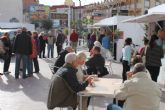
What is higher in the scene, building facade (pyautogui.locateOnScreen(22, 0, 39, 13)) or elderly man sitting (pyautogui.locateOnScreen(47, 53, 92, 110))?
building facade (pyautogui.locateOnScreen(22, 0, 39, 13))

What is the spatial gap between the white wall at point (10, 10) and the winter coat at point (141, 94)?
71307mm

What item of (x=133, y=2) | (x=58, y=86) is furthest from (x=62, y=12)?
(x=58, y=86)

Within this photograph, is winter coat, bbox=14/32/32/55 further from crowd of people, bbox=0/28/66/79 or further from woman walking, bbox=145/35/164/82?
woman walking, bbox=145/35/164/82

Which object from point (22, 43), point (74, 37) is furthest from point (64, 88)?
point (74, 37)

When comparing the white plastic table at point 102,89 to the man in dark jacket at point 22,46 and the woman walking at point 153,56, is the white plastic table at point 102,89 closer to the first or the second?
the woman walking at point 153,56

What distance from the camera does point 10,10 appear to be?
75.5 meters

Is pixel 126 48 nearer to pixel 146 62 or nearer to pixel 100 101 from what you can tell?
pixel 146 62

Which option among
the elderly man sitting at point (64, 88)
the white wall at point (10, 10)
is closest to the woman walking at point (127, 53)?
the elderly man sitting at point (64, 88)

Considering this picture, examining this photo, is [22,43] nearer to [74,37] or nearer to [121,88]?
[121,88]

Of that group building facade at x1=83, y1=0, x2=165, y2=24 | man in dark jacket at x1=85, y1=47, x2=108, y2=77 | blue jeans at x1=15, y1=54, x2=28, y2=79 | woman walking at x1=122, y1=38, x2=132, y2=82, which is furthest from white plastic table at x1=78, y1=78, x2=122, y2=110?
building facade at x1=83, y1=0, x2=165, y2=24

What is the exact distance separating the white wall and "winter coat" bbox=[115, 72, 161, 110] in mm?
71307

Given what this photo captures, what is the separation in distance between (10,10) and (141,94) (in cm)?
7253

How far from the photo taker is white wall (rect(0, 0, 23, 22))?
7462 centimetres

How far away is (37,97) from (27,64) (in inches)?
159
